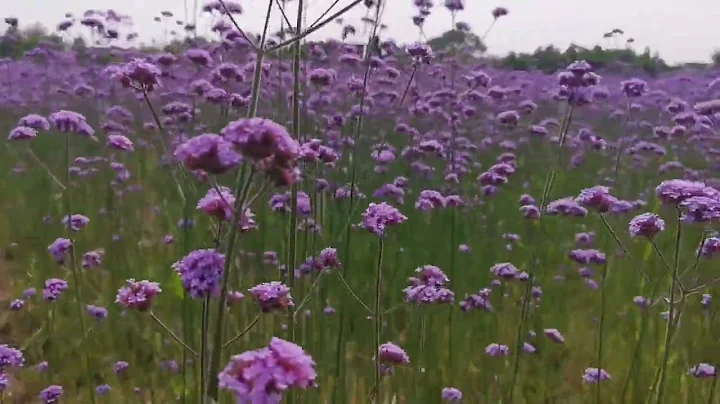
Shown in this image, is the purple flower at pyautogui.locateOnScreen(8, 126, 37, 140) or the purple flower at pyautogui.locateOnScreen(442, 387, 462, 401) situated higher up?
the purple flower at pyautogui.locateOnScreen(8, 126, 37, 140)

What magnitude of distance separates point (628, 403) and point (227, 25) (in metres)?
3.25

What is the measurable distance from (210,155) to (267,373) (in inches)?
17.1

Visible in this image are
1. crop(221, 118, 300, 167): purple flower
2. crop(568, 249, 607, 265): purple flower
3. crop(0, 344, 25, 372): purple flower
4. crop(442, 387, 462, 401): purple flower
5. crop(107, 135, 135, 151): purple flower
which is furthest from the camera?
crop(568, 249, 607, 265): purple flower

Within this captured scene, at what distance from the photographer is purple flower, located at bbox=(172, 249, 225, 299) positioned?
1.57m

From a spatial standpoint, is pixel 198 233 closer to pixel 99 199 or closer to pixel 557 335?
pixel 99 199

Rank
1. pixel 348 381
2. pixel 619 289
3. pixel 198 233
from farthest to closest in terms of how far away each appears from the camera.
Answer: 1. pixel 198 233
2. pixel 619 289
3. pixel 348 381

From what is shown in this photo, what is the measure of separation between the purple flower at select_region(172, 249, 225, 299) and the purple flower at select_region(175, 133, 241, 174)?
274 millimetres

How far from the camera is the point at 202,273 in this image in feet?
5.22

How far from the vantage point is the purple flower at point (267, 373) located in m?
1.14

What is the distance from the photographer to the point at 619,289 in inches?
184

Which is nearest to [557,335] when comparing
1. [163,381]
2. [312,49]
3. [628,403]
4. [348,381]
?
[628,403]

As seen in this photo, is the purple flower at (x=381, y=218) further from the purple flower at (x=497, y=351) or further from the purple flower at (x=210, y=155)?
the purple flower at (x=210, y=155)

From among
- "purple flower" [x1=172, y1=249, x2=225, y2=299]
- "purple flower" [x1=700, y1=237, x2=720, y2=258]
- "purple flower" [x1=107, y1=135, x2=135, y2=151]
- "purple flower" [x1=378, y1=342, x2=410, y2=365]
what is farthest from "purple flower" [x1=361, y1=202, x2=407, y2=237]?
"purple flower" [x1=107, y1=135, x2=135, y2=151]

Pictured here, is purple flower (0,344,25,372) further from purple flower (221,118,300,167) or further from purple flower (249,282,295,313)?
purple flower (221,118,300,167)
